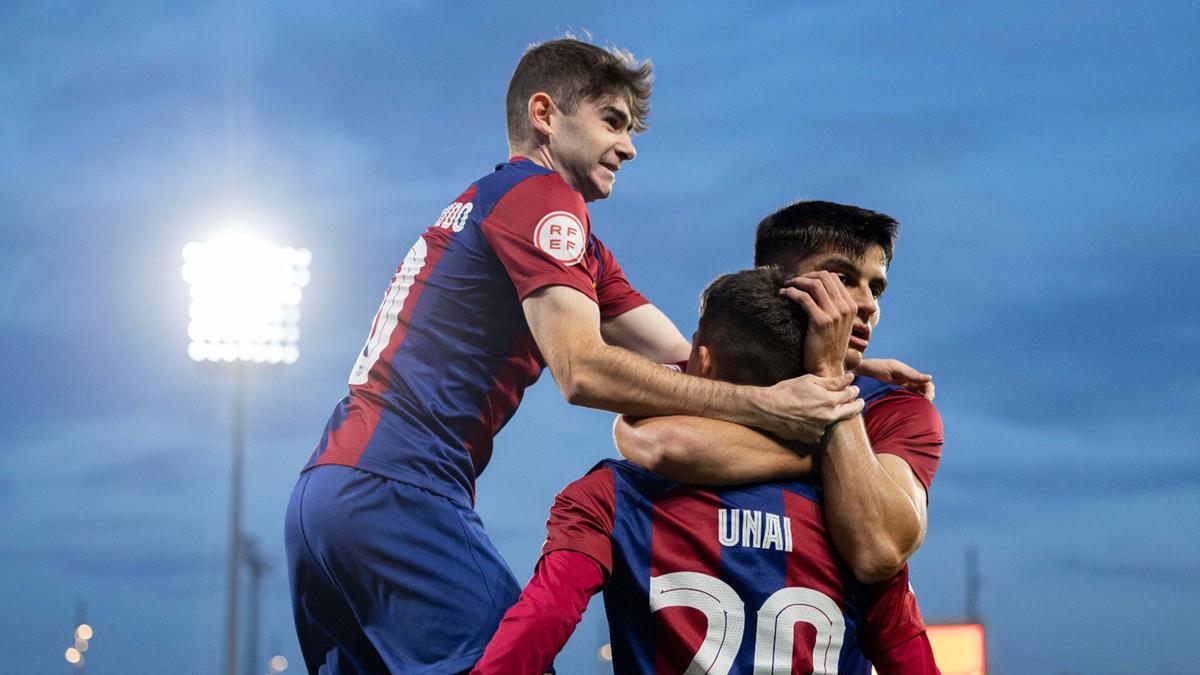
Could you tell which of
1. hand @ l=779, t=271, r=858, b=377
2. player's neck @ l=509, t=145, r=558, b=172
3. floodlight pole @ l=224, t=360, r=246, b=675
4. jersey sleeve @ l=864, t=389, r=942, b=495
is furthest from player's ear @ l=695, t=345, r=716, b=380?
floodlight pole @ l=224, t=360, r=246, b=675

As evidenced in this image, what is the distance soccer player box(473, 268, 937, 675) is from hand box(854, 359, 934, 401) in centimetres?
125

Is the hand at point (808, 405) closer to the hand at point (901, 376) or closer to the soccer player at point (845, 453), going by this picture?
the soccer player at point (845, 453)

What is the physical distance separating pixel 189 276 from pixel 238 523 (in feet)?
15.4

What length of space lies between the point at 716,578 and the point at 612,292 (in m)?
2.13

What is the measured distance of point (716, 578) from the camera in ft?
9.61

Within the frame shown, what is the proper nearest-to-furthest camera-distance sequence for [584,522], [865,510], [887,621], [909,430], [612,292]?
[584,522], [865,510], [887,621], [909,430], [612,292]

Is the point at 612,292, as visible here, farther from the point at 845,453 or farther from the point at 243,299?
the point at 243,299

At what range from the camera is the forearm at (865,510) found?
2.97 m

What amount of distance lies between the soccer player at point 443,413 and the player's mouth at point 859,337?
584 millimetres

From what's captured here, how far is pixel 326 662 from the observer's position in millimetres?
3998

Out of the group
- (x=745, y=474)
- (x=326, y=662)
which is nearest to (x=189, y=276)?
(x=326, y=662)

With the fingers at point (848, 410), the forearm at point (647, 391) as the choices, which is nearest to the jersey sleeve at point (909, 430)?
the fingers at point (848, 410)

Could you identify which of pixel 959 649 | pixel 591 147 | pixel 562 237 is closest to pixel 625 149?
pixel 591 147

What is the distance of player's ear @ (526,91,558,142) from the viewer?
4336 millimetres
